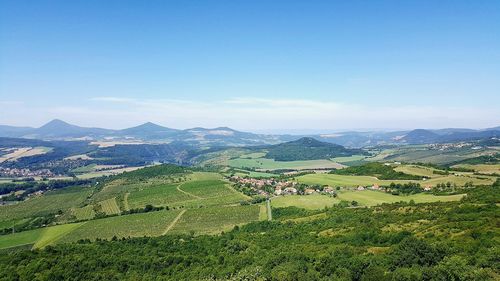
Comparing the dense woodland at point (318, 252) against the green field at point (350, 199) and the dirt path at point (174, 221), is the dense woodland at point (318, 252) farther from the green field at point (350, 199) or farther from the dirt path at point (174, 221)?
the dirt path at point (174, 221)

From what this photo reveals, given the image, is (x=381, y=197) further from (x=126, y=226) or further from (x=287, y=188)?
(x=126, y=226)

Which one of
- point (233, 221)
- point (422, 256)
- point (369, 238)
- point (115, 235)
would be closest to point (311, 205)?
point (233, 221)

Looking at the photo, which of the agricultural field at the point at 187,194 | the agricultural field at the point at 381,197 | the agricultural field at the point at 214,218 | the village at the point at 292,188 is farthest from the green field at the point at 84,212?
the agricultural field at the point at 381,197

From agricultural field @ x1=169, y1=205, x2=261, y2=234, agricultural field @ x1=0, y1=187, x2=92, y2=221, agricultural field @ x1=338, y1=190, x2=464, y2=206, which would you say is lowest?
agricultural field @ x1=0, y1=187, x2=92, y2=221

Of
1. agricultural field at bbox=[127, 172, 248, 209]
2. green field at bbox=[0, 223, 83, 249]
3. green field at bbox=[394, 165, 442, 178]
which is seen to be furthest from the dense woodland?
green field at bbox=[394, 165, 442, 178]

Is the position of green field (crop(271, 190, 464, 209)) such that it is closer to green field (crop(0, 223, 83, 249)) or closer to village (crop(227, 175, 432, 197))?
village (crop(227, 175, 432, 197))
